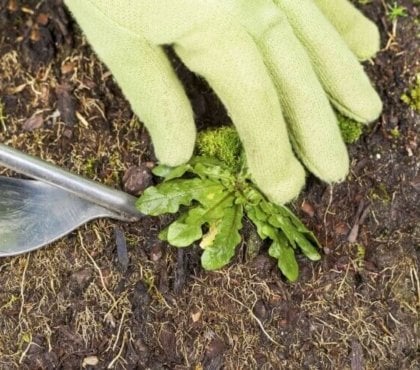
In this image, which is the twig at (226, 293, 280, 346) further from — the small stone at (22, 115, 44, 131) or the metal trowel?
the small stone at (22, 115, 44, 131)

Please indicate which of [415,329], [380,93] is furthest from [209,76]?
[415,329]

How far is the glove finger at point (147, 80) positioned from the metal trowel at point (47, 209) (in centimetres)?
20

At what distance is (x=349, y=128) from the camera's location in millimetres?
1940

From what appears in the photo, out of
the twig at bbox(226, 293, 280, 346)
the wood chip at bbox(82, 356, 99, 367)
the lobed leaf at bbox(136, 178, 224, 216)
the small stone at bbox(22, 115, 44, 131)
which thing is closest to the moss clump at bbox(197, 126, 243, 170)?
the lobed leaf at bbox(136, 178, 224, 216)

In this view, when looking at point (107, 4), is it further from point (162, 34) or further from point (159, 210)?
point (159, 210)

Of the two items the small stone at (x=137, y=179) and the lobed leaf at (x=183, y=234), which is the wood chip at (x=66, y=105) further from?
the lobed leaf at (x=183, y=234)

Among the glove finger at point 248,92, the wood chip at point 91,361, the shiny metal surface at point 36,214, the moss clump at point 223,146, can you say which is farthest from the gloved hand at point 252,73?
the wood chip at point 91,361

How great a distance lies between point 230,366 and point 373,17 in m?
1.12

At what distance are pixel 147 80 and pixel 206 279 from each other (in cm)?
57

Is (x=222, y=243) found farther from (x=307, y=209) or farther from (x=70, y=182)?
(x=70, y=182)

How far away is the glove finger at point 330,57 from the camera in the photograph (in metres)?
1.75

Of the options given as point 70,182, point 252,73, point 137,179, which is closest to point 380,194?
point 252,73

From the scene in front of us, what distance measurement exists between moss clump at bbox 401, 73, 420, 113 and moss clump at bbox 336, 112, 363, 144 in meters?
0.18

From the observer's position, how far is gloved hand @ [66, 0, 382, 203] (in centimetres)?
166
